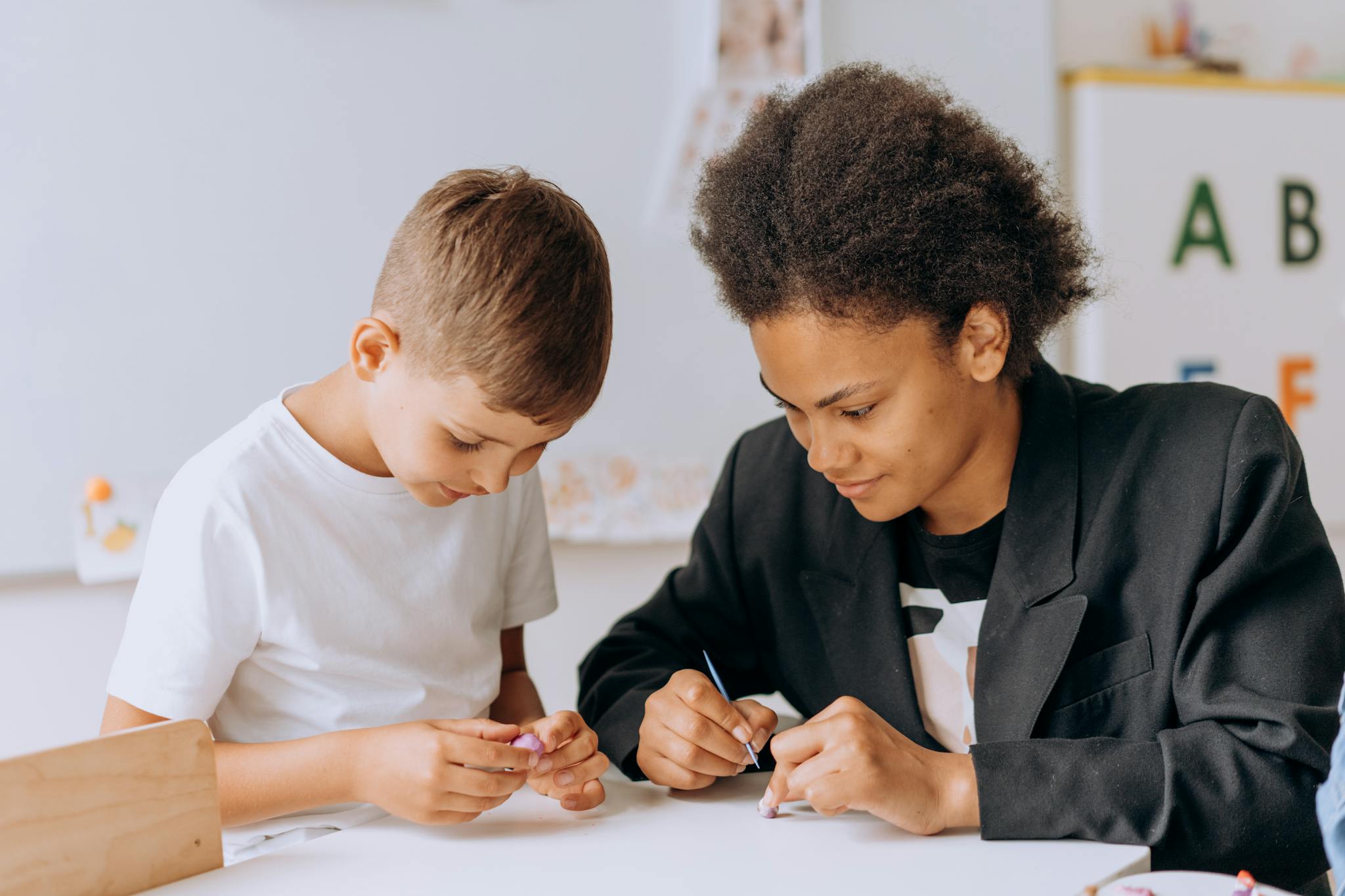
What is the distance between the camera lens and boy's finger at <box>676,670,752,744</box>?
3.33 ft

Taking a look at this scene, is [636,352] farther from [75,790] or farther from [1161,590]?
[75,790]

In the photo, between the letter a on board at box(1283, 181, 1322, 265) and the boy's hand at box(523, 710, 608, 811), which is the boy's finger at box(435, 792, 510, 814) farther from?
the letter a on board at box(1283, 181, 1322, 265)

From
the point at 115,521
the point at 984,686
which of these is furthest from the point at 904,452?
the point at 115,521

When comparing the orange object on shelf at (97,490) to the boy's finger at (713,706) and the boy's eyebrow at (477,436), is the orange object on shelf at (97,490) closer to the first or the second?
the boy's eyebrow at (477,436)

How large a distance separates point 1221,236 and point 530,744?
201 cm

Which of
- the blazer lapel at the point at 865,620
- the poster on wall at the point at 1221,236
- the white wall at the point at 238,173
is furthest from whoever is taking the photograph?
the poster on wall at the point at 1221,236

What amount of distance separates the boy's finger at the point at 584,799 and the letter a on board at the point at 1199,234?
185 cm

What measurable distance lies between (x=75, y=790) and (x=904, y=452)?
69cm

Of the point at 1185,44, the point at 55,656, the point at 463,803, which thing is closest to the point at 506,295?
the point at 463,803

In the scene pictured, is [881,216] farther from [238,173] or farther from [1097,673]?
[238,173]

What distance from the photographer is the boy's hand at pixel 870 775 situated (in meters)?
0.90

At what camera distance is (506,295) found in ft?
3.21

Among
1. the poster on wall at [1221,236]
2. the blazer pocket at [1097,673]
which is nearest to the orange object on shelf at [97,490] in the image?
the blazer pocket at [1097,673]

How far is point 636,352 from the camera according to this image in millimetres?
2027
